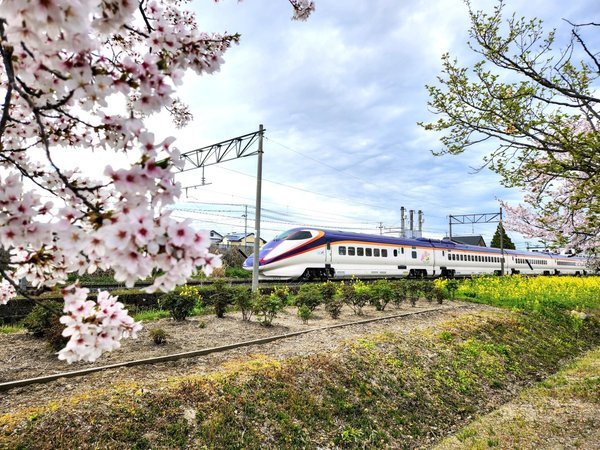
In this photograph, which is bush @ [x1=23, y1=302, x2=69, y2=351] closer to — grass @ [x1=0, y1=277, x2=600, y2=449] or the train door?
grass @ [x1=0, y1=277, x2=600, y2=449]

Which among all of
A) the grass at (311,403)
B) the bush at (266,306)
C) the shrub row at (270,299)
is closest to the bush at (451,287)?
the shrub row at (270,299)

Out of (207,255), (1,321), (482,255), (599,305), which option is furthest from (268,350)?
(482,255)

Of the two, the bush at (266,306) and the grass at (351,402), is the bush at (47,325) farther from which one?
the bush at (266,306)

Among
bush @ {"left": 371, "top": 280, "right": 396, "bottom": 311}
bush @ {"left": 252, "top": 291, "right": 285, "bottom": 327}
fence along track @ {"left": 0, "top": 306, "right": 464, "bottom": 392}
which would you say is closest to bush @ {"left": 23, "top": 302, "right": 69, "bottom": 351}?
fence along track @ {"left": 0, "top": 306, "right": 464, "bottom": 392}

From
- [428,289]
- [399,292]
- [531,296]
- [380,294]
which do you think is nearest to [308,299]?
[380,294]

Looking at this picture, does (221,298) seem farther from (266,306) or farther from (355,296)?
(355,296)

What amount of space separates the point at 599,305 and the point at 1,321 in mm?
19928

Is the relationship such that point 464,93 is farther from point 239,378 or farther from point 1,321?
point 1,321

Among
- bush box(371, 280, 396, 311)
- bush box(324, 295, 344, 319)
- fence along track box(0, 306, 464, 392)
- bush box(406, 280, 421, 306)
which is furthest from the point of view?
bush box(406, 280, 421, 306)

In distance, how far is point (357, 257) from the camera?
2025cm

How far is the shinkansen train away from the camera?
706 inches

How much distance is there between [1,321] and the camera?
27.0 ft

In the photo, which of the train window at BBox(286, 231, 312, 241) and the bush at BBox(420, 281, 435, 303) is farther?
the train window at BBox(286, 231, 312, 241)

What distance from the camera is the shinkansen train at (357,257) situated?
706 inches
